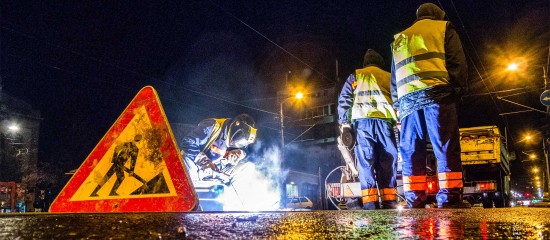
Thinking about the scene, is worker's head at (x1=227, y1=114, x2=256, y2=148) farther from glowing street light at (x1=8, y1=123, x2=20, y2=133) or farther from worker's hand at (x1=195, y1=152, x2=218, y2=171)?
glowing street light at (x1=8, y1=123, x2=20, y2=133)

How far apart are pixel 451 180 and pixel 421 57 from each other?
1.37 meters

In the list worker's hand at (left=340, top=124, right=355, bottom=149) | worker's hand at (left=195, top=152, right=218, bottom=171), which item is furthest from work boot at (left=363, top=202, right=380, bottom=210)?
worker's hand at (left=195, top=152, right=218, bottom=171)

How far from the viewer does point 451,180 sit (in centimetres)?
394

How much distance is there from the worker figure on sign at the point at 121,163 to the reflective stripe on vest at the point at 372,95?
10.3 ft

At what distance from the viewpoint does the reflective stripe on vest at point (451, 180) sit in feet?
12.8

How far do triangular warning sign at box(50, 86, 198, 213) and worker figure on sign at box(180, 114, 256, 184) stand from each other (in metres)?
7.46

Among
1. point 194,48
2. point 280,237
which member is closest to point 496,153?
point 280,237

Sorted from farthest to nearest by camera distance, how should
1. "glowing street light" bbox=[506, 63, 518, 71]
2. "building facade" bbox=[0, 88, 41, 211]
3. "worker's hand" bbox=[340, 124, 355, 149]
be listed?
"building facade" bbox=[0, 88, 41, 211] → "glowing street light" bbox=[506, 63, 518, 71] → "worker's hand" bbox=[340, 124, 355, 149]

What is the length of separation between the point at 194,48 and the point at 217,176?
12804 mm

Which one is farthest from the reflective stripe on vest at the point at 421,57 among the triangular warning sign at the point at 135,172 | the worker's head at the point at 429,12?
the triangular warning sign at the point at 135,172

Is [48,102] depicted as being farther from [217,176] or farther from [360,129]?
[360,129]

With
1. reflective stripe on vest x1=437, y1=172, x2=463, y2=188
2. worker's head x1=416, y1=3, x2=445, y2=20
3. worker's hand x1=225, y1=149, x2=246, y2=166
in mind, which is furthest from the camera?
worker's hand x1=225, y1=149, x2=246, y2=166

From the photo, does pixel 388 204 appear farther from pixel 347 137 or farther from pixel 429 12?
pixel 429 12

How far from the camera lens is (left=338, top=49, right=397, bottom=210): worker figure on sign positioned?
5.29m
